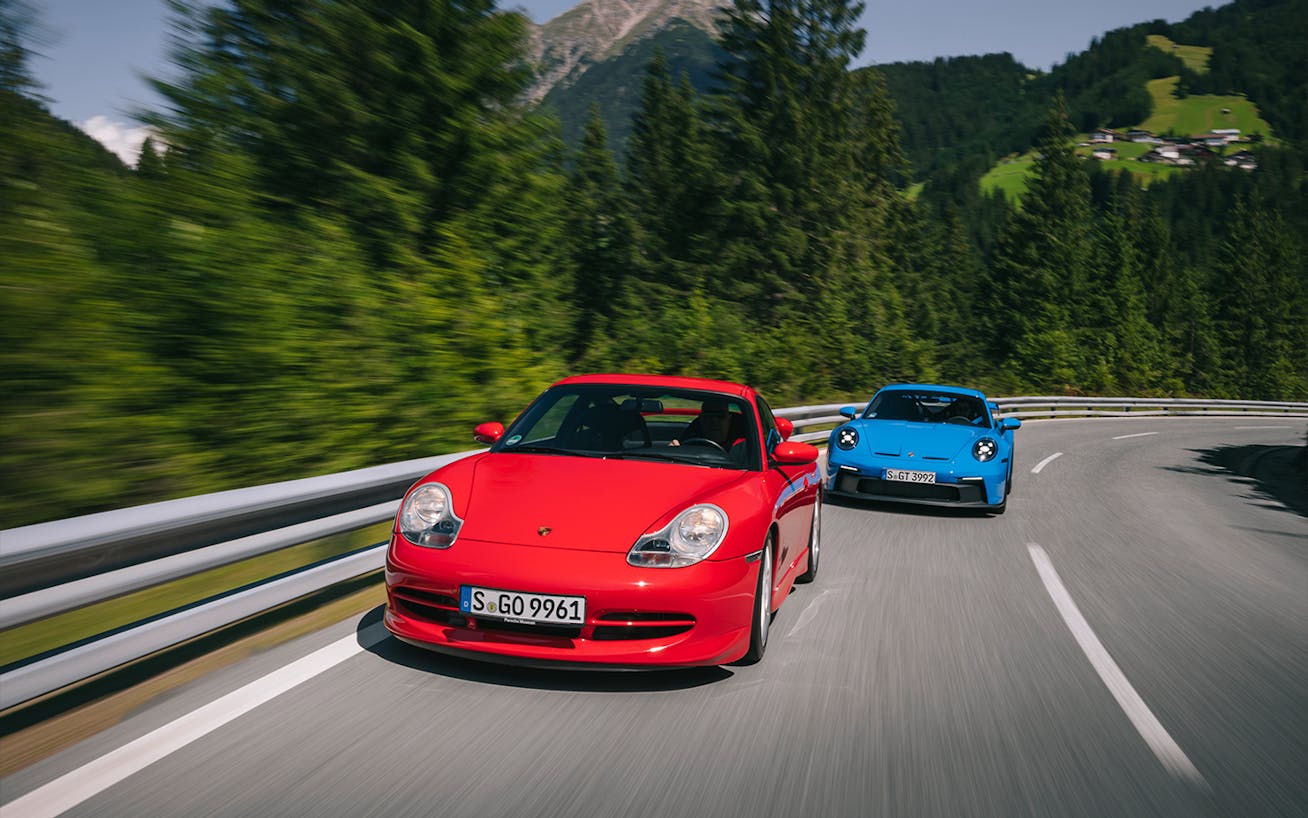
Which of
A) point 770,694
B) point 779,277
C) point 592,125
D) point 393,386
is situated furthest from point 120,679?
point 592,125

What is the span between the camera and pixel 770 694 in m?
4.36

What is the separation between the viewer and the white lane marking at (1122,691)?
3734 millimetres

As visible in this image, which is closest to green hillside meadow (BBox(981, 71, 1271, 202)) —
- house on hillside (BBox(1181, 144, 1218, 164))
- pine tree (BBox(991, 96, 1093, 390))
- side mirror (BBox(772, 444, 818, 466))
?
house on hillside (BBox(1181, 144, 1218, 164))

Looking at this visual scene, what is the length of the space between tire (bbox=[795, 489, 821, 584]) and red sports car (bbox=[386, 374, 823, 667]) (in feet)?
4.24

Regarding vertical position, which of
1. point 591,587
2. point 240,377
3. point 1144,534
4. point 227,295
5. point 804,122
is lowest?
point 1144,534

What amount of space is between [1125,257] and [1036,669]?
70364 mm

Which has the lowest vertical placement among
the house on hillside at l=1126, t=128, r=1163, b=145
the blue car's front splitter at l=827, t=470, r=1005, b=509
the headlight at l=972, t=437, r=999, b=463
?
the blue car's front splitter at l=827, t=470, r=1005, b=509

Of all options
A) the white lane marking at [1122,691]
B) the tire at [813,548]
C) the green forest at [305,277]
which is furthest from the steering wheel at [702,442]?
the green forest at [305,277]

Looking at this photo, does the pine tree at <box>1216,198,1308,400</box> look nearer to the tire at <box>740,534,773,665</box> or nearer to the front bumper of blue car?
the front bumper of blue car

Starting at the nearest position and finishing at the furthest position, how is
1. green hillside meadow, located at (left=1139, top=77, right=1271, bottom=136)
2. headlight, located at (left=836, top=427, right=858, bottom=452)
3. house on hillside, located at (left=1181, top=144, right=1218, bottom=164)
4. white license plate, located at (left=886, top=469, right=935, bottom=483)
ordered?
white license plate, located at (left=886, top=469, right=935, bottom=483), headlight, located at (left=836, top=427, right=858, bottom=452), house on hillside, located at (left=1181, top=144, right=1218, bottom=164), green hillside meadow, located at (left=1139, top=77, right=1271, bottom=136)

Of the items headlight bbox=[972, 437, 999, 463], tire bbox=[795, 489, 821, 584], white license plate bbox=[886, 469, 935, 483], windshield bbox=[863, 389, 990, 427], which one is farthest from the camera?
windshield bbox=[863, 389, 990, 427]

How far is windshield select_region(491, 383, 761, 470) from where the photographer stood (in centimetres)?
538

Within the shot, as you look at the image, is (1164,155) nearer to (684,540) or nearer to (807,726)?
(684,540)

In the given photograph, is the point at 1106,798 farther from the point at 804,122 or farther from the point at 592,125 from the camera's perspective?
the point at 592,125
